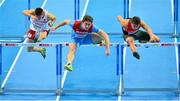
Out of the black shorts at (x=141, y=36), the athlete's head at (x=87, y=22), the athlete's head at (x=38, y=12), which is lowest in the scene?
the black shorts at (x=141, y=36)

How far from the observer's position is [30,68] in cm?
1689

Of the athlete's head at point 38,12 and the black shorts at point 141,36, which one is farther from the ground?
the athlete's head at point 38,12

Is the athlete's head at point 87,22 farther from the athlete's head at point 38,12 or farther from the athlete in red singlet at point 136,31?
the athlete's head at point 38,12

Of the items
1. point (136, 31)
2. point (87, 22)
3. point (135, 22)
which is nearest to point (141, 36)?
point (136, 31)

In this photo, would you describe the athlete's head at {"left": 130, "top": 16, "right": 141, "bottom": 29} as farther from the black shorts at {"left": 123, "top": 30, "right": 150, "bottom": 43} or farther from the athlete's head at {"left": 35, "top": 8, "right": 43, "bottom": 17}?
the athlete's head at {"left": 35, "top": 8, "right": 43, "bottom": 17}

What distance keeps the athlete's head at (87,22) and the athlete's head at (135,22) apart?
3.10ft

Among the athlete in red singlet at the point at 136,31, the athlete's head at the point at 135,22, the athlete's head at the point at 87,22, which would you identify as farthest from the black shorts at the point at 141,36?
the athlete's head at the point at 87,22

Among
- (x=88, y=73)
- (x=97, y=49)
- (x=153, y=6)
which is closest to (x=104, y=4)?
(x=153, y=6)

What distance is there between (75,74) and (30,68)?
1174 mm

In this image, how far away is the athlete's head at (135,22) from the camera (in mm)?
15090

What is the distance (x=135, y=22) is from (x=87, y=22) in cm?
109

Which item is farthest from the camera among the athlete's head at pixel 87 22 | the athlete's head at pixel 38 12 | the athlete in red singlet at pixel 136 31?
the athlete's head at pixel 38 12

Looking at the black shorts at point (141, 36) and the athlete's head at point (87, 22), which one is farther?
the black shorts at point (141, 36)

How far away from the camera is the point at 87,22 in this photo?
1496 centimetres
